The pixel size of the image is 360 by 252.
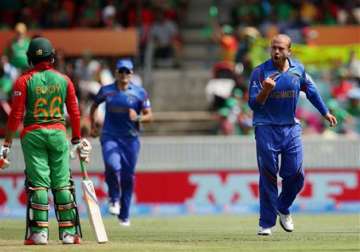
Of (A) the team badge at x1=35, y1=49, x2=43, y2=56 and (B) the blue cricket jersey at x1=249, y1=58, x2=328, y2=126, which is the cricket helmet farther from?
(B) the blue cricket jersey at x1=249, y1=58, x2=328, y2=126

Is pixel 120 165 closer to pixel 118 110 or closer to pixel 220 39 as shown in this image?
pixel 118 110

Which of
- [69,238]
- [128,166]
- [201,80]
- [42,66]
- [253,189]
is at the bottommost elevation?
[253,189]

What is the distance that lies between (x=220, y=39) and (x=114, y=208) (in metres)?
11.1

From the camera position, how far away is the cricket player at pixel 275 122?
1672cm

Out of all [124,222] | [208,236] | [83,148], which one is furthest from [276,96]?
[124,222]

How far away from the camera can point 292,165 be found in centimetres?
1697

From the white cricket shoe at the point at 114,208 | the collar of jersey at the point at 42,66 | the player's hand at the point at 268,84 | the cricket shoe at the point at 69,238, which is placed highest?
the collar of jersey at the point at 42,66

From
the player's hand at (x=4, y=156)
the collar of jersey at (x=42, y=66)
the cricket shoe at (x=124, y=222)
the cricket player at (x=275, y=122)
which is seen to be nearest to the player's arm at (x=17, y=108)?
the player's hand at (x=4, y=156)

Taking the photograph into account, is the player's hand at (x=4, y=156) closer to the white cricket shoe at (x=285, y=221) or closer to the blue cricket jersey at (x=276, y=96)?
the blue cricket jersey at (x=276, y=96)

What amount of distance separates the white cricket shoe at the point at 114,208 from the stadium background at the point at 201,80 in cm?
394

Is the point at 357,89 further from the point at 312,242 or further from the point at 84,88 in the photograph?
the point at 312,242

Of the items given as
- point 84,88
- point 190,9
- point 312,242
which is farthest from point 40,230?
point 190,9

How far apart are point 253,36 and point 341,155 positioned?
575 centimetres

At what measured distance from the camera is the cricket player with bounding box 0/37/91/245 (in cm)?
1555
